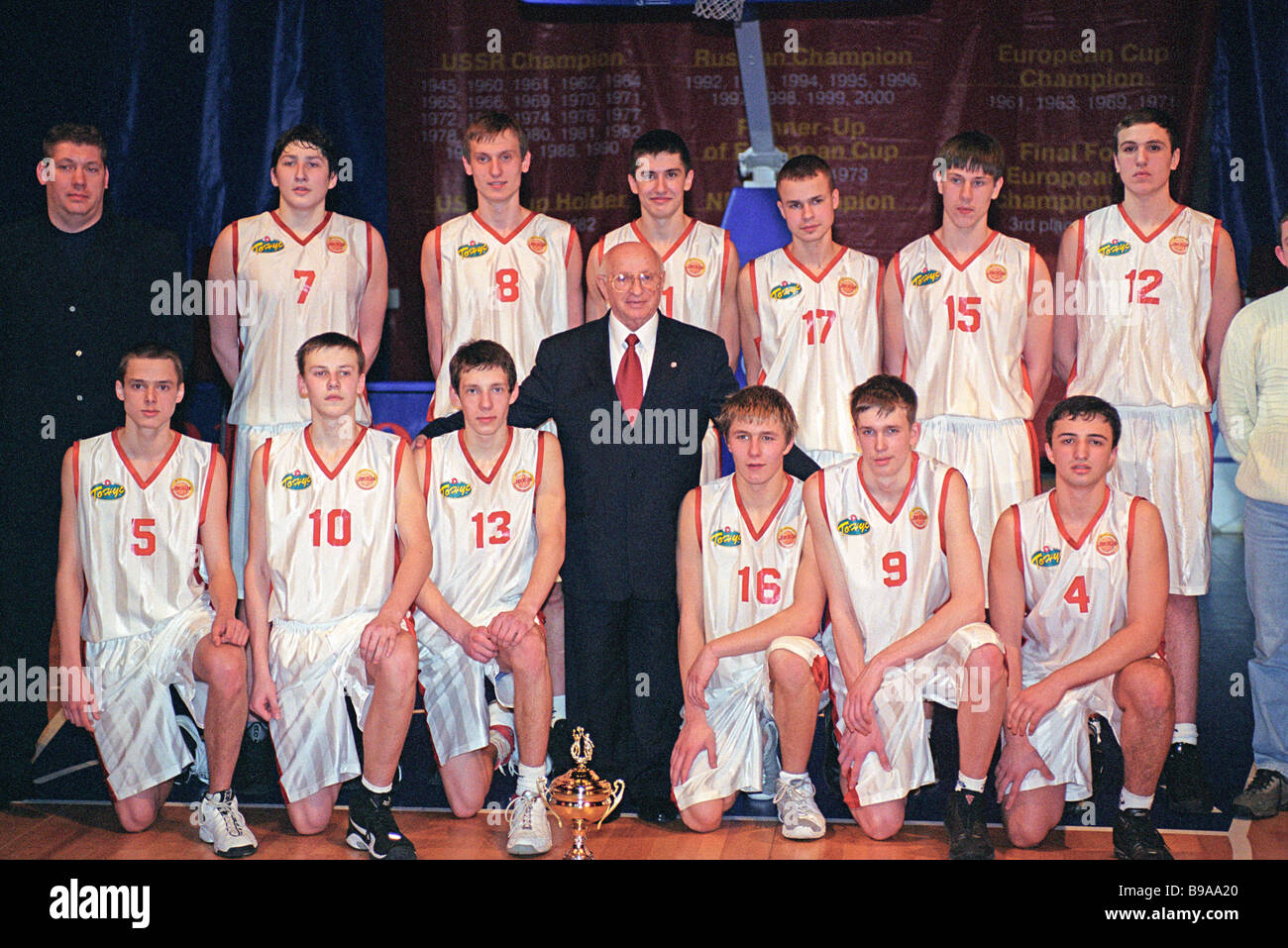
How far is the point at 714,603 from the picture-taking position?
4.76m

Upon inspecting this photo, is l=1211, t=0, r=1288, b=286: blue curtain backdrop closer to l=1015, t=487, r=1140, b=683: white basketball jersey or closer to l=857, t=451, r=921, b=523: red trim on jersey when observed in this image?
l=1015, t=487, r=1140, b=683: white basketball jersey

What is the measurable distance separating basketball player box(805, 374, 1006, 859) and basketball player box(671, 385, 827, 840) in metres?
0.13

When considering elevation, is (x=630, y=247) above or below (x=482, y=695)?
above

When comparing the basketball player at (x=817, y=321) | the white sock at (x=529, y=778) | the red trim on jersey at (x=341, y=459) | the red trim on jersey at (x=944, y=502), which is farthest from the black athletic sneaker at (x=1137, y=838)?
the red trim on jersey at (x=341, y=459)

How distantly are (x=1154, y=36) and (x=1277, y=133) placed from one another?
0.83 m

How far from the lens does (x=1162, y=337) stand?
505 centimetres

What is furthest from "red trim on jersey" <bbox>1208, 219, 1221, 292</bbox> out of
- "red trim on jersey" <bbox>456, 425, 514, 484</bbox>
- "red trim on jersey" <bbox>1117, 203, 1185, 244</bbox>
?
"red trim on jersey" <bbox>456, 425, 514, 484</bbox>

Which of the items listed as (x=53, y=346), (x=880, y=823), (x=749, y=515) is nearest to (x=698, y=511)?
(x=749, y=515)

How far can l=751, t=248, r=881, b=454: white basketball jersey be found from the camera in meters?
5.21

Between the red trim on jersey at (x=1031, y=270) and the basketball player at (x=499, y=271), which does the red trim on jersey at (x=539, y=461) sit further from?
the red trim on jersey at (x=1031, y=270)

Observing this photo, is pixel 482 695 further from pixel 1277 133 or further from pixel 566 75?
pixel 1277 133
